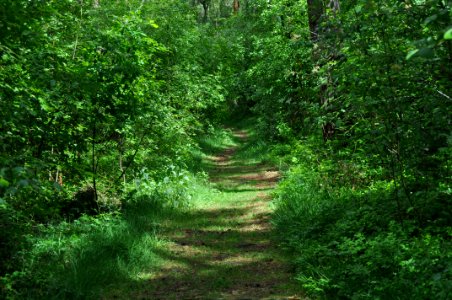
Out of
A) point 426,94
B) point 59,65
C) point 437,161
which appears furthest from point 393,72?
point 59,65

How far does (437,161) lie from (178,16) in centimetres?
1068

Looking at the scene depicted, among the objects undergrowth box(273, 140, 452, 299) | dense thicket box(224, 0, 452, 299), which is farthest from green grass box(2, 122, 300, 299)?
dense thicket box(224, 0, 452, 299)

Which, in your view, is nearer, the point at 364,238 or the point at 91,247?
the point at 364,238

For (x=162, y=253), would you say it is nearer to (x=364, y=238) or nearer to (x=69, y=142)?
(x=69, y=142)

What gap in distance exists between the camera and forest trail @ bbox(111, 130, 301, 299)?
5133 mm

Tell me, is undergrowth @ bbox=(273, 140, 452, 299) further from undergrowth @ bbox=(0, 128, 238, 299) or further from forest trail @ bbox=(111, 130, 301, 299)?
undergrowth @ bbox=(0, 128, 238, 299)

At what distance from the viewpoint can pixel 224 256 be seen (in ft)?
21.3

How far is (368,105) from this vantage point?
522 cm

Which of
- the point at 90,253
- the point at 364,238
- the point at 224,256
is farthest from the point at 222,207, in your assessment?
the point at 364,238

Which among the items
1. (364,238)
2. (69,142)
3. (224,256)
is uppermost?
(69,142)

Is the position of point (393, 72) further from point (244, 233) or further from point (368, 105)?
point (244, 233)

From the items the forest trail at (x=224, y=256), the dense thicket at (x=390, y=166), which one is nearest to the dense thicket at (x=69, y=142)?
the forest trail at (x=224, y=256)

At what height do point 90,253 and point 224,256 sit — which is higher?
point 90,253

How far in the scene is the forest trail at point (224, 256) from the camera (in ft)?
16.8
